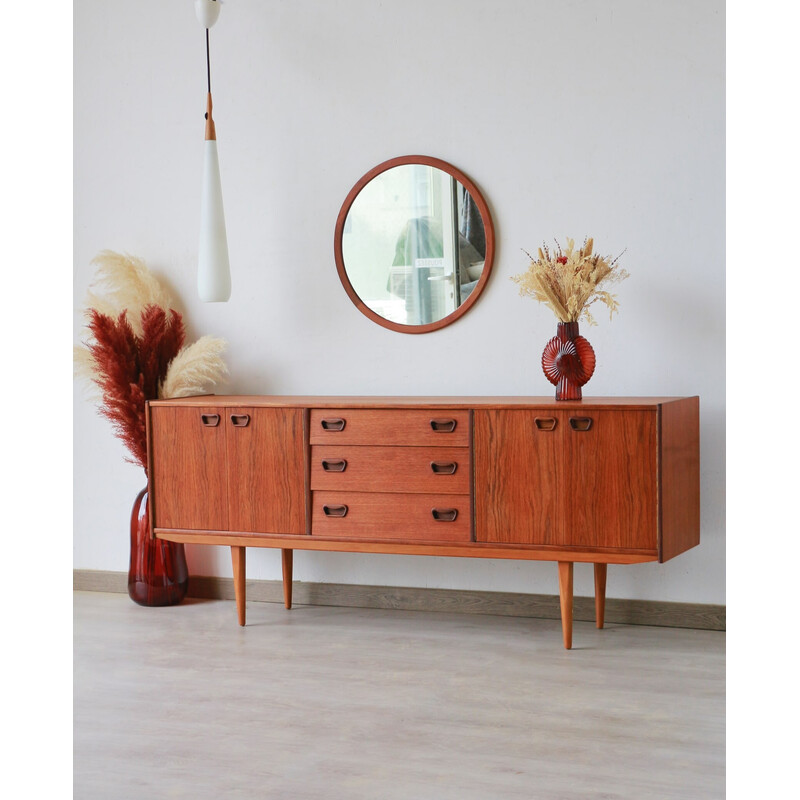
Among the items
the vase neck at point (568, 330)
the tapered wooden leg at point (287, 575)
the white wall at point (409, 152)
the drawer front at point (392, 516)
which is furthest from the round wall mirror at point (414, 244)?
the tapered wooden leg at point (287, 575)

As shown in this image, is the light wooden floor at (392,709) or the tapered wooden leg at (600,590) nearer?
the light wooden floor at (392,709)

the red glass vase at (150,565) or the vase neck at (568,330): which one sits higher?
the vase neck at (568,330)

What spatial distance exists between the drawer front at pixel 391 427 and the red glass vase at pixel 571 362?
329 mm

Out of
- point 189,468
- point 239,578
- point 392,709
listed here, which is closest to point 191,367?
point 189,468

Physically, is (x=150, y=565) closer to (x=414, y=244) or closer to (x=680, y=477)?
(x=414, y=244)

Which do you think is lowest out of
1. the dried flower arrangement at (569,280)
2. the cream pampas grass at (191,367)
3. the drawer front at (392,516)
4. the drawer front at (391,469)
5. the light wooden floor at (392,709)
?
the light wooden floor at (392,709)

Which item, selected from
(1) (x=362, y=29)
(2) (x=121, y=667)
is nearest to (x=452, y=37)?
(1) (x=362, y=29)

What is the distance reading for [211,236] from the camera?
3516mm

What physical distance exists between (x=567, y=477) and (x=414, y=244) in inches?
44.1

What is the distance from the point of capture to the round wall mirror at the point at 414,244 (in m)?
3.37

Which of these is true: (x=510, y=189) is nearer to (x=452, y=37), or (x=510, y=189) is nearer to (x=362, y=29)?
(x=452, y=37)

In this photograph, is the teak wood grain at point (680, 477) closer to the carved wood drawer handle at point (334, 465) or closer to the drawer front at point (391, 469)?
the drawer front at point (391, 469)

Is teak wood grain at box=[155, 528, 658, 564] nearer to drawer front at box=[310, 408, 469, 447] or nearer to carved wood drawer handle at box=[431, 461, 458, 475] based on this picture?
carved wood drawer handle at box=[431, 461, 458, 475]

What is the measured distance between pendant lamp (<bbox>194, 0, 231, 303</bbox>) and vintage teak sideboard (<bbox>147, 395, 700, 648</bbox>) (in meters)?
0.47
